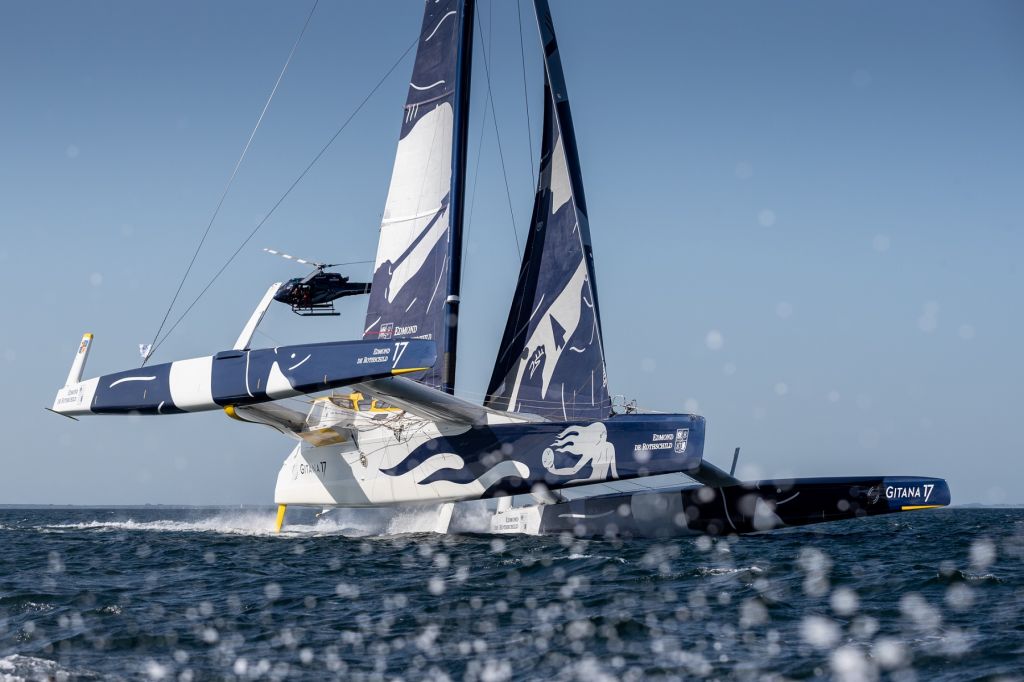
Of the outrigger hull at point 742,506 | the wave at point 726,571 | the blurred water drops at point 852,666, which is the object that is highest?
the outrigger hull at point 742,506

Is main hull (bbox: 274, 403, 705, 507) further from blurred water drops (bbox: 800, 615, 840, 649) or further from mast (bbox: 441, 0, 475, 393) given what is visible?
blurred water drops (bbox: 800, 615, 840, 649)

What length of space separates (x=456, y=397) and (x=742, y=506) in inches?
168

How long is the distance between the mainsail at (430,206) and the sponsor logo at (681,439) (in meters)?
3.69

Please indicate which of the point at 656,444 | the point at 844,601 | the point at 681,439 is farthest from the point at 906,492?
the point at 844,601

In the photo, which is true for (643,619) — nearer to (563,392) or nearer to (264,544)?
(563,392)

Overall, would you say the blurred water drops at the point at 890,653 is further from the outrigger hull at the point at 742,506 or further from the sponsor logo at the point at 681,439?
the outrigger hull at the point at 742,506

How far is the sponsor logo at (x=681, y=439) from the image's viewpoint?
37.9ft

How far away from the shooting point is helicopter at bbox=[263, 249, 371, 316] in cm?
1515

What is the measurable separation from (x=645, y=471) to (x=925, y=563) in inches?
130

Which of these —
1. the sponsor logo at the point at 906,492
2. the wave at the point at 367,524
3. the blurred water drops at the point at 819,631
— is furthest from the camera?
the wave at the point at 367,524

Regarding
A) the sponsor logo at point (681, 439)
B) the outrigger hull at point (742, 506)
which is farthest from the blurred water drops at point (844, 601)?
the outrigger hull at point (742, 506)

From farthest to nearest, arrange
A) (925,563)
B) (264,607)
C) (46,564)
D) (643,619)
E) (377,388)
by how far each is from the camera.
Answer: (377,388) < (46,564) < (925,563) < (264,607) < (643,619)

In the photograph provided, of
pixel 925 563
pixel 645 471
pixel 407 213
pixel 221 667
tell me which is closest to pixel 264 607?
pixel 221 667

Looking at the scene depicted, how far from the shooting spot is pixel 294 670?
512 centimetres
